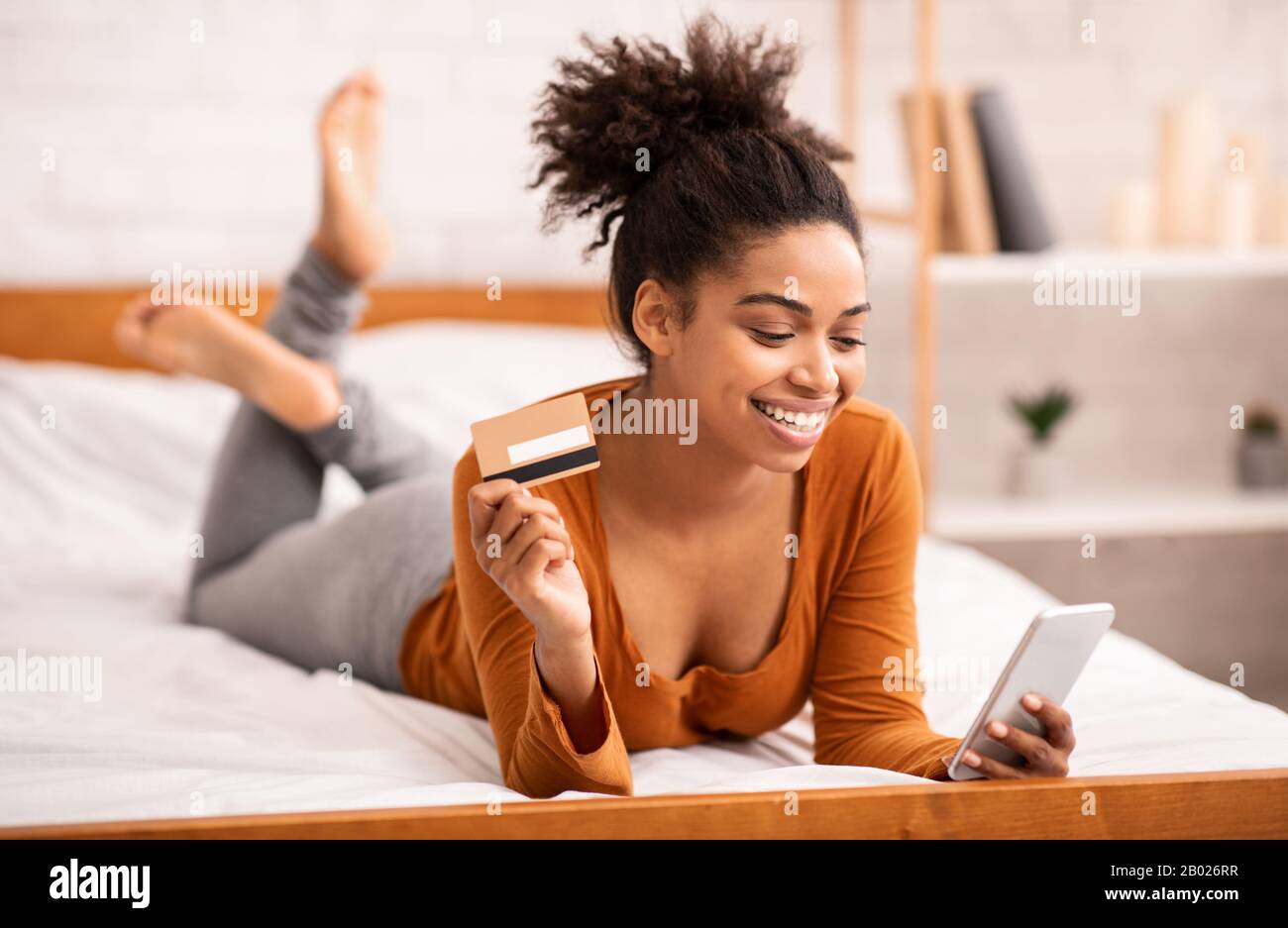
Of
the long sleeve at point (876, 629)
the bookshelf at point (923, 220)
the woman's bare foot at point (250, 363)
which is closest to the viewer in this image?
the long sleeve at point (876, 629)

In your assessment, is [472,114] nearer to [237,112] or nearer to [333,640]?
[237,112]

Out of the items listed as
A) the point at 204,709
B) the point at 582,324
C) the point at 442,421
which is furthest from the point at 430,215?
the point at 204,709

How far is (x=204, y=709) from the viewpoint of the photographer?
3.76 ft

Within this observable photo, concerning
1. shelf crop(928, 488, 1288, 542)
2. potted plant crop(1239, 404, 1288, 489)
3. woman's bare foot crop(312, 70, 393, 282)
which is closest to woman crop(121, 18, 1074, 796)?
woman's bare foot crop(312, 70, 393, 282)

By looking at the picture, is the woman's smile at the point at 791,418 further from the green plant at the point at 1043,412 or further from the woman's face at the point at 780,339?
the green plant at the point at 1043,412

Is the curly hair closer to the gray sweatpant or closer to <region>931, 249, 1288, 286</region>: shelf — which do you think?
the gray sweatpant

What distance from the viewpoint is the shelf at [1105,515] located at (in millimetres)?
2057

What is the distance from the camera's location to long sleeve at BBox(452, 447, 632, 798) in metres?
0.88

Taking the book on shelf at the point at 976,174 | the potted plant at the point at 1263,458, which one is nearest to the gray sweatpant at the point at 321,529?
the book on shelf at the point at 976,174

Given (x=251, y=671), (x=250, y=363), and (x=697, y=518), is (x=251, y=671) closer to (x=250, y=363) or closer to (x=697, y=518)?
(x=250, y=363)

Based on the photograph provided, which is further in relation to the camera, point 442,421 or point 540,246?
point 540,246

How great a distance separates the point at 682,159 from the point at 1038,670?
44cm

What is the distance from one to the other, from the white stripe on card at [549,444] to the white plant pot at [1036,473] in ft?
5.07
